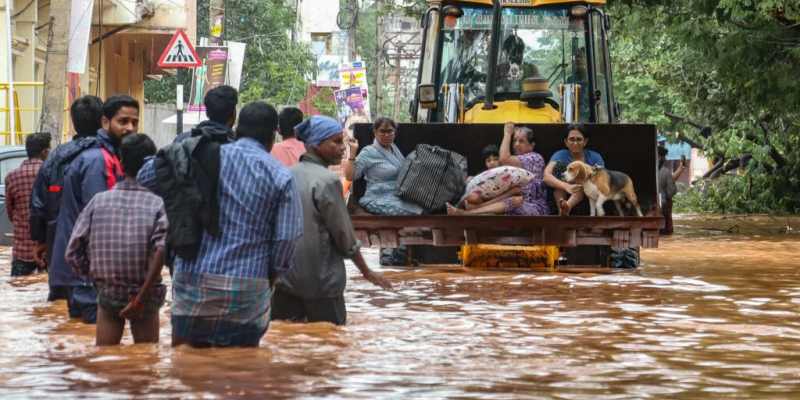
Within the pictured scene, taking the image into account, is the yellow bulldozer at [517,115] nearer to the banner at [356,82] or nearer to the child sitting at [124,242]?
the child sitting at [124,242]

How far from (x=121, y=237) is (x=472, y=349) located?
2271mm

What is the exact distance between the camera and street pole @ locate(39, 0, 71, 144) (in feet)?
63.1

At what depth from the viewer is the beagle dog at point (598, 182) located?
14648mm

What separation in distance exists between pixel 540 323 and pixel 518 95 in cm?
653

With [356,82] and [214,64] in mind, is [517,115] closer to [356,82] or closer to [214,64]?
[214,64]

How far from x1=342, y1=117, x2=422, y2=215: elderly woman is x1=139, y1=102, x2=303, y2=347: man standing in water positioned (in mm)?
7661

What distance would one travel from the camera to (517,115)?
16078 millimetres

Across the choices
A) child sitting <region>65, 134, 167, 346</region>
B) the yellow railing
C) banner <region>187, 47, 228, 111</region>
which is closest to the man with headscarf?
child sitting <region>65, 134, 167, 346</region>

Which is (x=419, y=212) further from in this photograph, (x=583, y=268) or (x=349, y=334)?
(x=349, y=334)

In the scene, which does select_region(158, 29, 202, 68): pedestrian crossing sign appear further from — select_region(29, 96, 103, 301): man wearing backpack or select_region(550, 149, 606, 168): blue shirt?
select_region(29, 96, 103, 301): man wearing backpack

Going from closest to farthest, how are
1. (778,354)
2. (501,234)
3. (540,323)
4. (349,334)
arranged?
(778,354)
(349,334)
(540,323)
(501,234)

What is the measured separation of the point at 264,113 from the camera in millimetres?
7227

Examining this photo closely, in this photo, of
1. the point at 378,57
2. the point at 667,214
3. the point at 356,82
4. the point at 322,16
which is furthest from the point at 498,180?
the point at 322,16

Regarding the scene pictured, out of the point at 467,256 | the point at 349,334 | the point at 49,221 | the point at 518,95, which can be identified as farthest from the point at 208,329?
the point at 518,95
